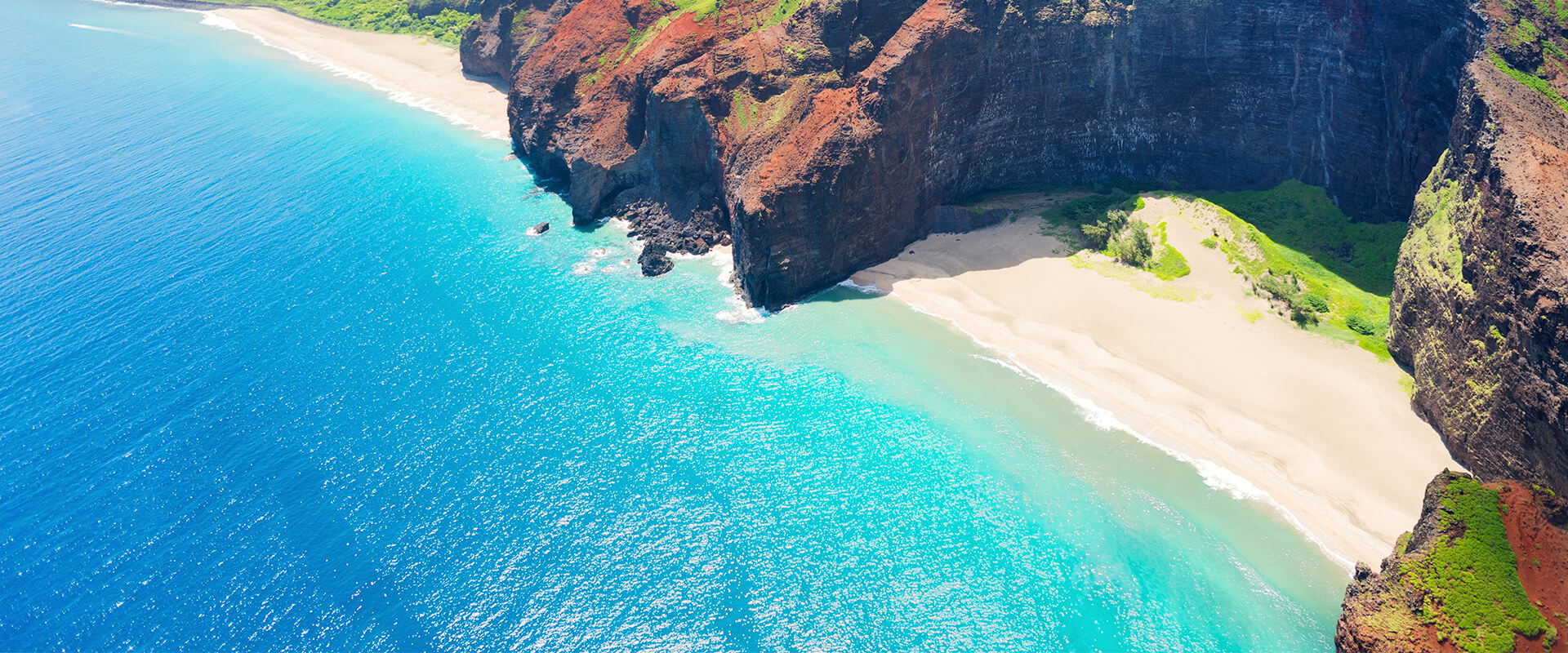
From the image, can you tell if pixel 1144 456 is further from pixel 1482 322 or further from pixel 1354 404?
pixel 1482 322

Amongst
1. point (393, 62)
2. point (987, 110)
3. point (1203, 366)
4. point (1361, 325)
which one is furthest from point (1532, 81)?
point (393, 62)

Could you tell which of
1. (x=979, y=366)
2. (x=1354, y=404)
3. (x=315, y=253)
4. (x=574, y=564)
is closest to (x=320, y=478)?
(x=574, y=564)

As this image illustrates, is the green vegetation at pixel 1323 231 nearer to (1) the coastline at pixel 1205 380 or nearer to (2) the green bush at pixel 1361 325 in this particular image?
(2) the green bush at pixel 1361 325

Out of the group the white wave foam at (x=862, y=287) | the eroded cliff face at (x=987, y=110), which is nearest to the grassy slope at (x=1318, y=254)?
the eroded cliff face at (x=987, y=110)

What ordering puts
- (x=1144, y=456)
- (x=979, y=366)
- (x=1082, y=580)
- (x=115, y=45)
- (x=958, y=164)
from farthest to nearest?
(x=115, y=45)
(x=958, y=164)
(x=979, y=366)
(x=1144, y=456)
(x=1082, y=580)

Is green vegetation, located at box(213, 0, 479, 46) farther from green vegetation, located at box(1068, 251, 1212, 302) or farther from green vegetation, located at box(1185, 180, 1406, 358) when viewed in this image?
green vegetation, located at box(1185, 180, 1406, 358)

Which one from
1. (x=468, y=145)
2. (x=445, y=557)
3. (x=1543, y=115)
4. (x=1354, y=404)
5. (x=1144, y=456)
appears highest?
(x=1543, y=115)

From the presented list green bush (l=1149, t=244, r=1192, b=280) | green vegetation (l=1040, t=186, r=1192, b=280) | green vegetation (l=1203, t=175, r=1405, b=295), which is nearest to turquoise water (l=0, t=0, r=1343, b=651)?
green vegetation (l=1040, t=186, r=1192, b=280)

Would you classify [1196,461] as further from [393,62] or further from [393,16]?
[393,16]
